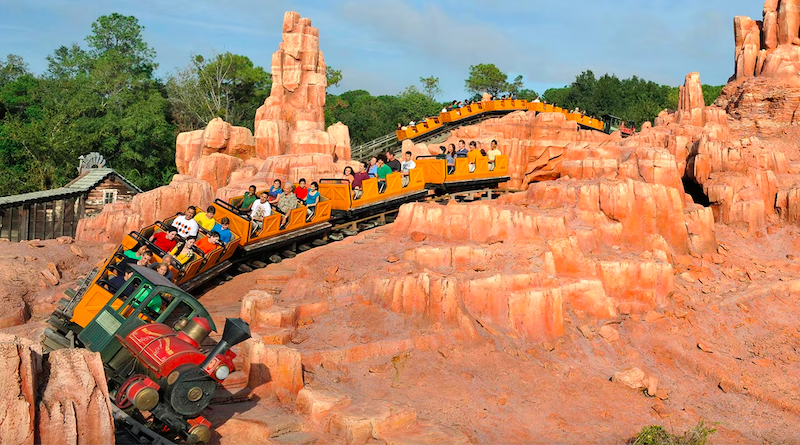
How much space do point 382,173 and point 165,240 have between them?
21.7 ft

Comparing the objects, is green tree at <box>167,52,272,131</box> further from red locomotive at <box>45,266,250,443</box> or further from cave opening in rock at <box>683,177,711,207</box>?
red locomotive at <box>45,266,250,443</box>

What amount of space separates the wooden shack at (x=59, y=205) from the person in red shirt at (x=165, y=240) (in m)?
11.4

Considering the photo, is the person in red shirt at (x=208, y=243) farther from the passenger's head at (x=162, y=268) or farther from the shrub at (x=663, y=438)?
the shrub at (x=663, y=438)

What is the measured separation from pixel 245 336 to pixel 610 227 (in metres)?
11.0

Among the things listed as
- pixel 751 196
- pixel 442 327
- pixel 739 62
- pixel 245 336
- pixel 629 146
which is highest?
pixel 739 62

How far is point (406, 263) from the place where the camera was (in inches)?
560

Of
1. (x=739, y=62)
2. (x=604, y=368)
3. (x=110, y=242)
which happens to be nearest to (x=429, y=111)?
(x=739, y=62)

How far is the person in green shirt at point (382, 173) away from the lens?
1777cm

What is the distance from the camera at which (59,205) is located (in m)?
25.6

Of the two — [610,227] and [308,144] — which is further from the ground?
[308,144]

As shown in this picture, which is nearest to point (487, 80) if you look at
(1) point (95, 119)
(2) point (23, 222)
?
(1) point (95, 119)

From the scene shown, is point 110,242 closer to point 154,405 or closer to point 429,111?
point 154,405

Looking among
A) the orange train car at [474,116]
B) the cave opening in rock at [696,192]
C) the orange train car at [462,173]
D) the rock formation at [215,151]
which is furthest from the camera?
the orange train car at [474,116]

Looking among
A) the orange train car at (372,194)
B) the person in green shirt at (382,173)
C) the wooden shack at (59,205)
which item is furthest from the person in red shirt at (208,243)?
the wooden shack at (59,205)
